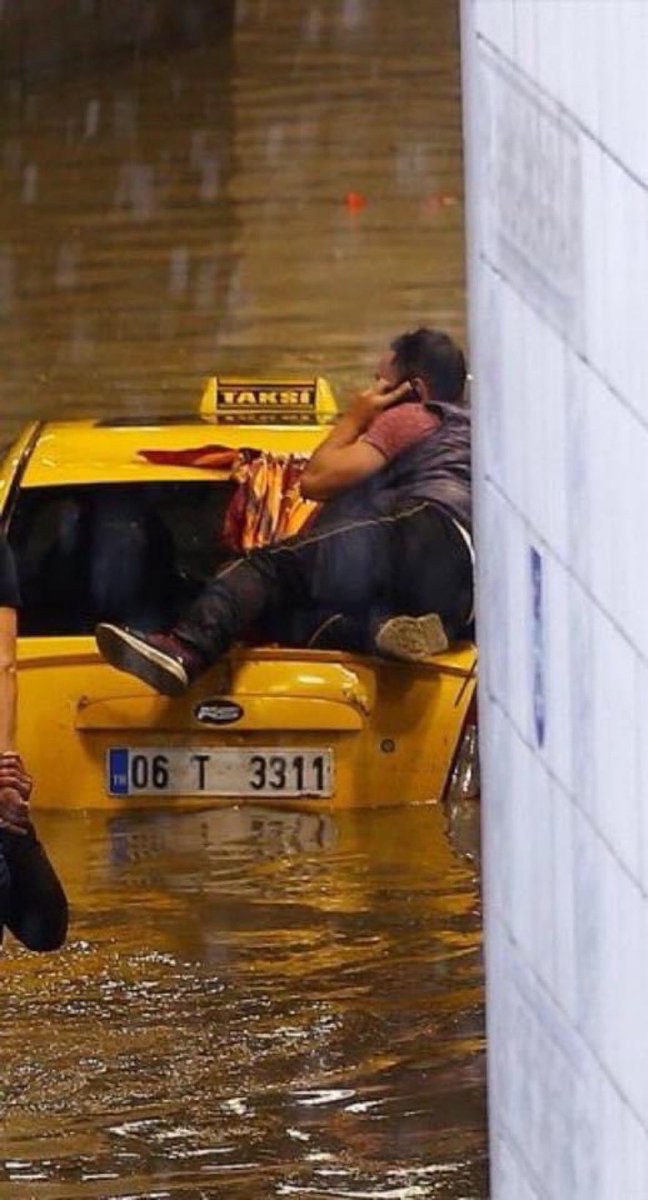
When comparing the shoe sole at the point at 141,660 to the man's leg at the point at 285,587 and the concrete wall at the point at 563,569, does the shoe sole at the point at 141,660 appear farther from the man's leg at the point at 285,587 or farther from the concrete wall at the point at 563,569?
the concrete wall at the point at 563,569

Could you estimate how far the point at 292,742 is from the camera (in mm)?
10289

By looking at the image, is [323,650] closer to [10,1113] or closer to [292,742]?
[292,742]

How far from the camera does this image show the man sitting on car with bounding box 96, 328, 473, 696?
10.3m

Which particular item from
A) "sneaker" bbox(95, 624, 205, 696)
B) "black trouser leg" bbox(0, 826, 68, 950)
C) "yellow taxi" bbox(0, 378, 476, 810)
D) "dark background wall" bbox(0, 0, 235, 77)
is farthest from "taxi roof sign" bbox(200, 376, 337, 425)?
"dark background wall" bbox(0, 0, 235, 77)

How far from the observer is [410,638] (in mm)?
10242

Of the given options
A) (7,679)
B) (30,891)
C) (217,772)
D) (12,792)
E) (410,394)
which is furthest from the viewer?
(410,394)

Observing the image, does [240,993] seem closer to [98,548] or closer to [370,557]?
[370,557]

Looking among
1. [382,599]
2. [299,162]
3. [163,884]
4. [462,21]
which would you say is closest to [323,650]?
[382,599]

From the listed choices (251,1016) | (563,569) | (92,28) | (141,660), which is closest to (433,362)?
(141,660)

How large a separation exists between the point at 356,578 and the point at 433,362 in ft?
2.82

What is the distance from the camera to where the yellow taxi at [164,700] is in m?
10.3

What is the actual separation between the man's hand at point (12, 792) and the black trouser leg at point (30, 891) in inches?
1.8

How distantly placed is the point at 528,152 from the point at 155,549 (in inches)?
293

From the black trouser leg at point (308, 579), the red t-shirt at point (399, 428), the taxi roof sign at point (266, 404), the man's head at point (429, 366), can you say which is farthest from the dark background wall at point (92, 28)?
the black trouser leg at point (308, 579)
